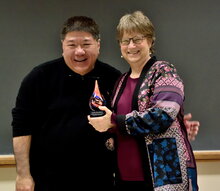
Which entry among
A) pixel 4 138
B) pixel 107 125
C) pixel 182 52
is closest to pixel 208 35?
pixel 182 52

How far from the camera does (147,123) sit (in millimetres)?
1073

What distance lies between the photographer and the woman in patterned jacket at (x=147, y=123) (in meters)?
1.08

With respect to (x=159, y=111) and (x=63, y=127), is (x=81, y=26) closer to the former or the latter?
(x=63, y=127)

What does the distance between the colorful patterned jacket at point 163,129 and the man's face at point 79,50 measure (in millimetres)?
424

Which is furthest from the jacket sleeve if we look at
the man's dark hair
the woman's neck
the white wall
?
the white wall

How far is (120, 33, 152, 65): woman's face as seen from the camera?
123 cm

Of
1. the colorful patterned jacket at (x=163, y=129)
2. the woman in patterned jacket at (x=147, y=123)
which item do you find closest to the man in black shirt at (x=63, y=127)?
the woman in patterned jacket at (x=147, y=123)

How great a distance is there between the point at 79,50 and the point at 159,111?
0.56 m

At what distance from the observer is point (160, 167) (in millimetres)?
1080

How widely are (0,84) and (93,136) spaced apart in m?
0.75

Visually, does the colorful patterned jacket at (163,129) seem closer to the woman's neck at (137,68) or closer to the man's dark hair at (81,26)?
the woman's neck at (137,68)

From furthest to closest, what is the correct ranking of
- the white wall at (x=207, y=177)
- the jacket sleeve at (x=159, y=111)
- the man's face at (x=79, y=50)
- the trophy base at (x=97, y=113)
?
the white wall at (x=207, y=177) < the man's face at (x=79, y=50) < the trophy base at (x=97, y=113) < the jacket sleeve at (x=159, y=111)

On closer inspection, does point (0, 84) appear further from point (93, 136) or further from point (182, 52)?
point (182, 52)

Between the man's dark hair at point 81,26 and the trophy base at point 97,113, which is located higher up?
the man's dark hair at point 81,26
